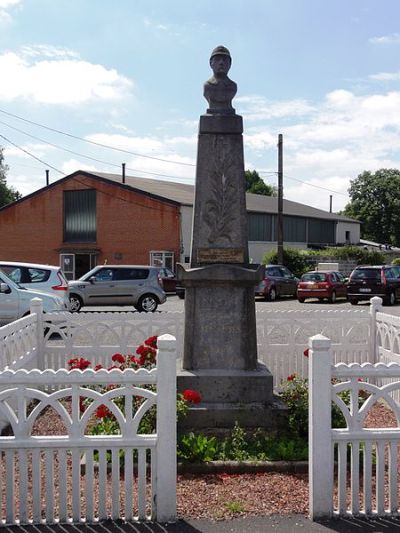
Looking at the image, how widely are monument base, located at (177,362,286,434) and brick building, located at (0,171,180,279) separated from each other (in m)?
29.7

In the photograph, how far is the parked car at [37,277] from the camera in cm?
1561

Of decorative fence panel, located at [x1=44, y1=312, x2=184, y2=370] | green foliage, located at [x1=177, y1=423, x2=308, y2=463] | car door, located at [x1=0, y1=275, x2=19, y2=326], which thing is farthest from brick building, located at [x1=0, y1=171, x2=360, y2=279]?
green foliage, located at [x1=177, y1=423, x2=308, y2=463]

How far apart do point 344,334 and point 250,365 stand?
304 centimetres

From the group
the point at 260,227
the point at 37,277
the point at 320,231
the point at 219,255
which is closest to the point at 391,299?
the point at 37,277

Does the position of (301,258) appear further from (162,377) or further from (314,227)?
(162,377)

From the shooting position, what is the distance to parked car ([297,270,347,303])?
27266 millimetres

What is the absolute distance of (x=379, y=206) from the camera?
79.6 meters

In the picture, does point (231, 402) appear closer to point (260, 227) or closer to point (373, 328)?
point (373, 328)

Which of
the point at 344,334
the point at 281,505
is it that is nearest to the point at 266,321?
the point at 344,334

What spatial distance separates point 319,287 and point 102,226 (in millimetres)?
16851

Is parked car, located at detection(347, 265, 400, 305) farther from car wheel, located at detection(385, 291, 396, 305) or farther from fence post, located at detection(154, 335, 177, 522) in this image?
fence post, located at detection(154, 335, 177, 522)

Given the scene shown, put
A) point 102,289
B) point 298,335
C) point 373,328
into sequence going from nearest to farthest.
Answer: point 373,328 → point 298,335 → point 102,289

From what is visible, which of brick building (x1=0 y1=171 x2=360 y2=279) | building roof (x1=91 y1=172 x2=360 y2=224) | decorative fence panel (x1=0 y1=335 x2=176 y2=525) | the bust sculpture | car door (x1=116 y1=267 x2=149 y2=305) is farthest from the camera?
building roof (x1=91 y1=172 x2=360 y2=224)

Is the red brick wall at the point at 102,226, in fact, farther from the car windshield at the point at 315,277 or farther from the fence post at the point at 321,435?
the fence post at the point at 321,435
